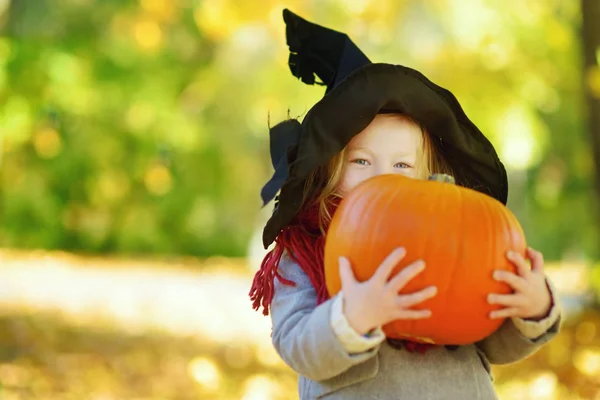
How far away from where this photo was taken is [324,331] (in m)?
1.72

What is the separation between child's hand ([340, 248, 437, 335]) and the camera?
166 centimetres

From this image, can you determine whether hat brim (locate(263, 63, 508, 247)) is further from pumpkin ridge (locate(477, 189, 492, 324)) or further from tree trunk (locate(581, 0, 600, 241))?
tree trunk (locate(581, 0, 600, 241))

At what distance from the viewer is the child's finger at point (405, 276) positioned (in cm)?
166

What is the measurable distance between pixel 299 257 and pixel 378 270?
1.30 feet

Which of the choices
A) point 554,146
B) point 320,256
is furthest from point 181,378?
point 554,146

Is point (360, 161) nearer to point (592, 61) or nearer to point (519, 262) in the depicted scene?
point (519, 262)

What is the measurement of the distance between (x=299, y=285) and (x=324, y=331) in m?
0.29

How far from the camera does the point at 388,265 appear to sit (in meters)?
1.67

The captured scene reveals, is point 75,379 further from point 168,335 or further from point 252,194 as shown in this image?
point 252,194

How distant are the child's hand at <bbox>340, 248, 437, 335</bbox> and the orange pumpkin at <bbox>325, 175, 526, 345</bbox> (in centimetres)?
Answer: 3

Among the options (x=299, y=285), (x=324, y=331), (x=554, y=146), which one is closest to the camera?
(x=324, y=331)

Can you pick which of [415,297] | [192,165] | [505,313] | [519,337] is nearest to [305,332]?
[415,297]

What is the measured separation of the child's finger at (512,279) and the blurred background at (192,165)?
75 cm

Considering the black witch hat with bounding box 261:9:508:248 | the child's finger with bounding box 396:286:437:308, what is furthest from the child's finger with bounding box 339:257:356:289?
the black witch hat with bounding box 261:9:508:248
